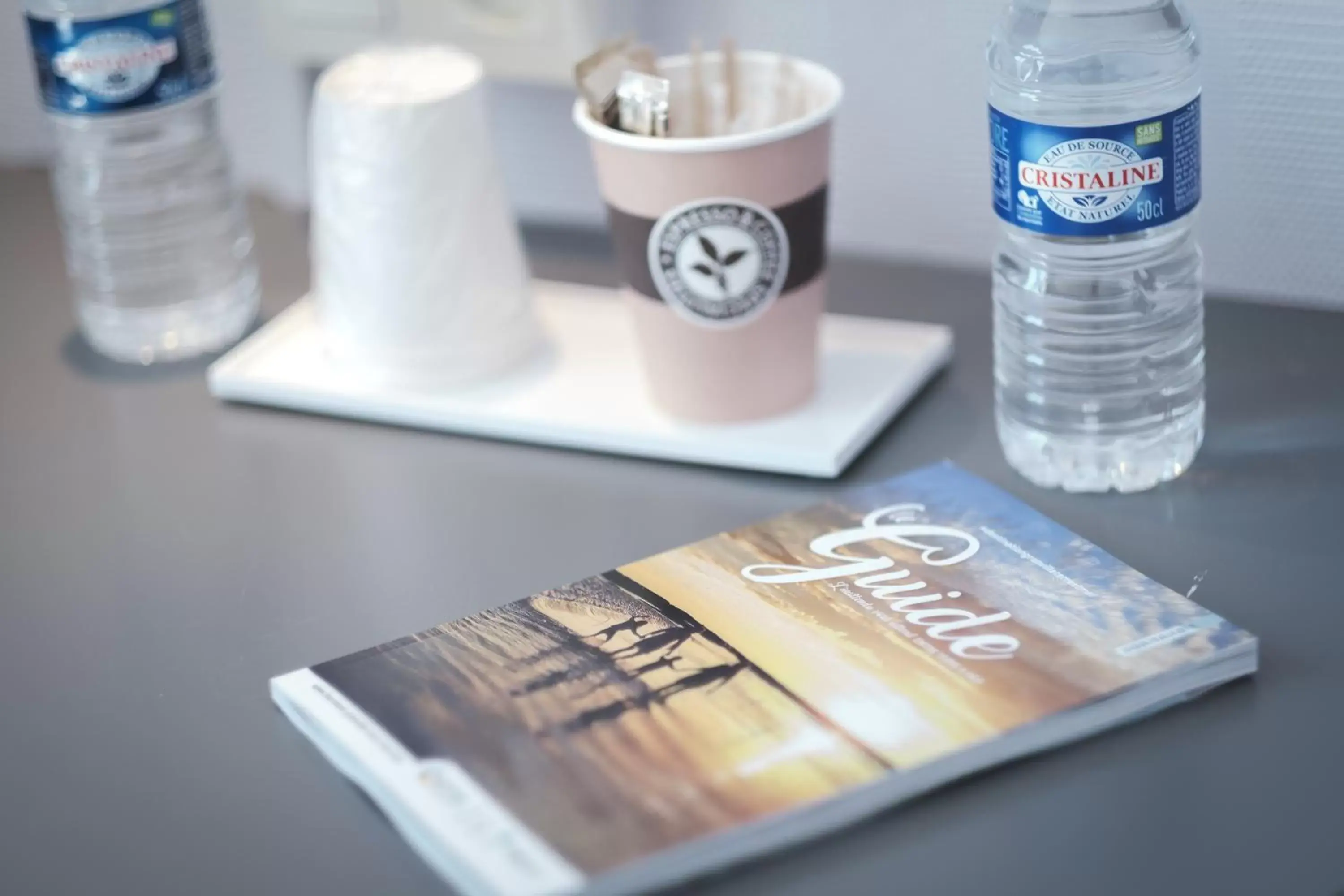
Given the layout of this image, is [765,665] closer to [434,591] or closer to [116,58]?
[434,591]

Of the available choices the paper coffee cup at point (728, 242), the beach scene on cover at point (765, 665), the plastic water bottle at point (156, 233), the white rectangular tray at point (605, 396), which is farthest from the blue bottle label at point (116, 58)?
the beach scene on cover at point (765, 665)

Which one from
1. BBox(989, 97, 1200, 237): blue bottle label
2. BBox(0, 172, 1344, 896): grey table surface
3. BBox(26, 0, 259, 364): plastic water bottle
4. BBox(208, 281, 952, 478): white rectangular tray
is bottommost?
BBox(0, 172, 1344, 896): grey table surface

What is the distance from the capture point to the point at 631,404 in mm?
918

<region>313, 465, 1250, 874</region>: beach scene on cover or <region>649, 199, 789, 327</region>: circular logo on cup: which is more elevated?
<region>649, 199, 789, 327</region>: circular logo on cup

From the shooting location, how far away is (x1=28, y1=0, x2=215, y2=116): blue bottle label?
928 millimetres

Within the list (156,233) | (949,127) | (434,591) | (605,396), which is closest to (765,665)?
(434,591)

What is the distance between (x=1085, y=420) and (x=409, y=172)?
40 centimetres

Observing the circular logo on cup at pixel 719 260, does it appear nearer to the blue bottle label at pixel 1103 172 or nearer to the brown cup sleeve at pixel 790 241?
the brown cup sleeve at pixel 790 241

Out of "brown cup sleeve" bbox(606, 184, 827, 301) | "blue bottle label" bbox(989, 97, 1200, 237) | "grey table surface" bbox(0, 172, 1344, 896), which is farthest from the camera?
"brown cup sleeve" bbox(606, 184, 827, 301)

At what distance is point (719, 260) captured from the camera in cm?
83

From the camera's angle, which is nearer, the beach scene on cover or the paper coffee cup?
the beach scene on cover

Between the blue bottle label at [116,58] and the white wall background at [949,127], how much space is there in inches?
10.0

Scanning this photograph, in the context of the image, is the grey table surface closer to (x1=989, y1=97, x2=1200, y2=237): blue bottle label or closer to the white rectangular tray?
the white rectangular tray

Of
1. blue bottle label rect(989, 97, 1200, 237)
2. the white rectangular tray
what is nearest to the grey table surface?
the white rectangular tray
